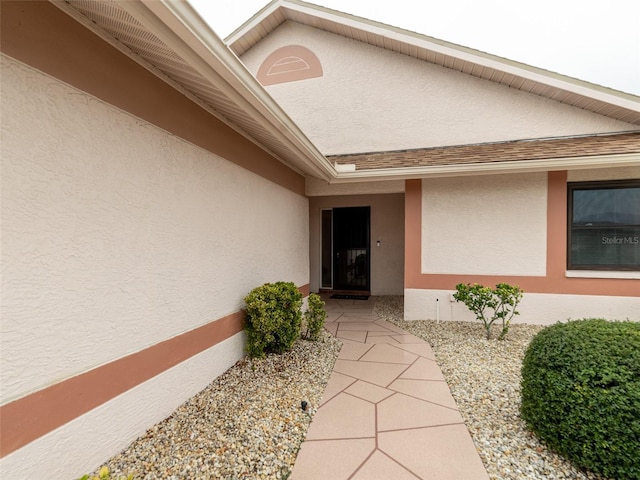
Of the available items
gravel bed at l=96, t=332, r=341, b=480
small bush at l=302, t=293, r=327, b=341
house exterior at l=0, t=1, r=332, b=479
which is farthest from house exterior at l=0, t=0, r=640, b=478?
small bush at l=302, t=293, r=327, b=341

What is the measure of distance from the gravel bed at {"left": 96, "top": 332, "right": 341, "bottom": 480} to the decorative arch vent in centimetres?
802

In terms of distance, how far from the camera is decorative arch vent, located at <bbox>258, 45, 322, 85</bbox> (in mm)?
8477

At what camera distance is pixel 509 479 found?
238 centimetres

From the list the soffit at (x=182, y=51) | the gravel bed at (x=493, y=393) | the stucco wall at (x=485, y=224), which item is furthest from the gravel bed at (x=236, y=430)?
the stucco wall at (x=485, y=224)

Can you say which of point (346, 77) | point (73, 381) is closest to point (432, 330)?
point (73, 381)

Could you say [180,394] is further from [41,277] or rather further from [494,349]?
[494,349]

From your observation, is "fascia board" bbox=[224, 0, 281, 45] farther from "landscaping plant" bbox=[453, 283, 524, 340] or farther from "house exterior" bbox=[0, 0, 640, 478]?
"landscaping plant" bbox=[453, 283, 524, 340]

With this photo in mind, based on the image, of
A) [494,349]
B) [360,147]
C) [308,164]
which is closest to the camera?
[494,349]

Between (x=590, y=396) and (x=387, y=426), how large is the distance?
183 cm

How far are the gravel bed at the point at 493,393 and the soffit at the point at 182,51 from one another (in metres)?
4.28

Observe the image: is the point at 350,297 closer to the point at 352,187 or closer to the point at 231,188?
the point at 352,187

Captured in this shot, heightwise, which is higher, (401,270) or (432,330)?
(401,270)

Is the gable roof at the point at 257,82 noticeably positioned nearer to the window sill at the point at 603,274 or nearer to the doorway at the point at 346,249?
the window sill at the point at 603,274

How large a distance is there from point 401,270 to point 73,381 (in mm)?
9079
